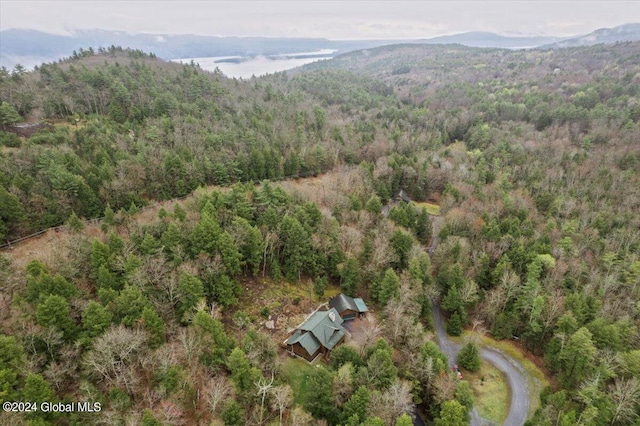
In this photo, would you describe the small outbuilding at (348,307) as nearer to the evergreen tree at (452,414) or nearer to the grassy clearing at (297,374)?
the grassy clearing at (297,374)

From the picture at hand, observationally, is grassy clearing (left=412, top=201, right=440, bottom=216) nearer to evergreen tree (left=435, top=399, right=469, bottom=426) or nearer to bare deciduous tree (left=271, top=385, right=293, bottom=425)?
evergreen tree (left=435, top=399, right=469, bottom=426)

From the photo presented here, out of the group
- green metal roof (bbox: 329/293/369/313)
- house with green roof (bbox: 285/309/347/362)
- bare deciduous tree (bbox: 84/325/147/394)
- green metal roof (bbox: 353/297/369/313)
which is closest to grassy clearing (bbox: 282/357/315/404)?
house with green roof (bbox: 285/309/347/362)

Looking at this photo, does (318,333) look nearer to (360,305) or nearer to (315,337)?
(315,337)

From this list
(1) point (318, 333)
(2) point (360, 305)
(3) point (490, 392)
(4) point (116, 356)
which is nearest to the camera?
(4) point (116, 356)

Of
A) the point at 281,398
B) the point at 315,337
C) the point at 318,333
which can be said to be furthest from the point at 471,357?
the point at 281,398

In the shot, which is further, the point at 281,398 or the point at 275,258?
the point at 275,258
